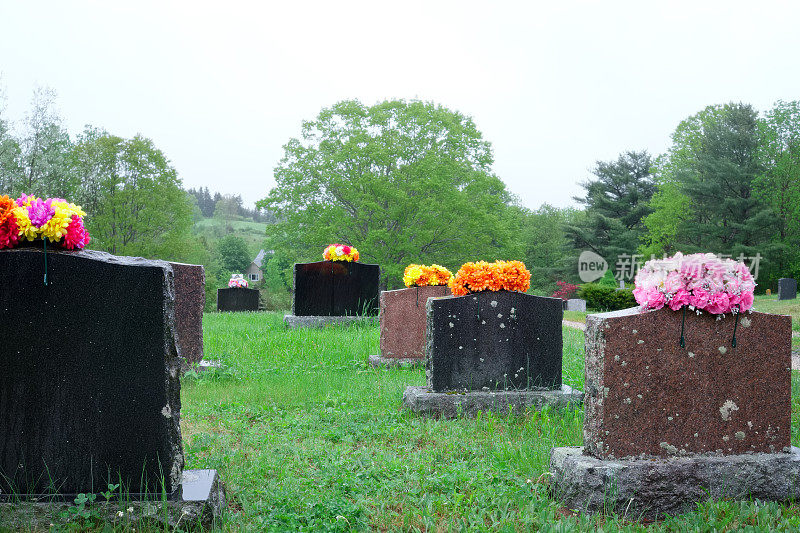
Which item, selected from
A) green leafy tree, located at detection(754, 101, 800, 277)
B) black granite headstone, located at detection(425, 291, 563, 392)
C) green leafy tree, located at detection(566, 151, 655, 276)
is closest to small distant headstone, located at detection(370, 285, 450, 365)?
black granite headstone, located at detection(425, 291, 563, 392)

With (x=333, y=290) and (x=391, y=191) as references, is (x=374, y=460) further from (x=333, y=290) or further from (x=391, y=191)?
(x=391, y=191)

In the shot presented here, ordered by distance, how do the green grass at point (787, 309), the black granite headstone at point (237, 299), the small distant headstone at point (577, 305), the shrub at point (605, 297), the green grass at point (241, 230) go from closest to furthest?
the green grass at point (787, 309)
the black granite headstone at point (237, 299)
the shrub at point (605, 297)
the small distant headstone at point (577, 305)
the green grass at point (241, 230)

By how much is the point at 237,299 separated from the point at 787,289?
68.9 feet

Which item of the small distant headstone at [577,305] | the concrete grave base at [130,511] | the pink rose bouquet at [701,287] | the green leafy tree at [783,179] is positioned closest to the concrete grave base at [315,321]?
the concrete grave base at [130,511]

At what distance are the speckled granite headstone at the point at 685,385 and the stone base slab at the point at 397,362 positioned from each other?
4.79m

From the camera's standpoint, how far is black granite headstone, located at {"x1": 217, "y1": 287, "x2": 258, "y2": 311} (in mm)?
19453

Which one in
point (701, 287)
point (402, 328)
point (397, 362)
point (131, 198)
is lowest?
point (397, 362)

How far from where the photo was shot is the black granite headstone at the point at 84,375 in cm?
306

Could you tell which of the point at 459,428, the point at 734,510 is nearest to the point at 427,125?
the point at 459,428

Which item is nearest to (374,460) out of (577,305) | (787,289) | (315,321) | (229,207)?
(315,321)

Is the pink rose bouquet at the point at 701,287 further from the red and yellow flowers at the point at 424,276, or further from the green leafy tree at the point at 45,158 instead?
the green leafy tree at the point at 45,158

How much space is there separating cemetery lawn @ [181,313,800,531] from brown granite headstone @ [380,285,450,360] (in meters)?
0.74

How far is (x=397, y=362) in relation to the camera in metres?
8.35

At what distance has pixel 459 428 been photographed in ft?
16.6
